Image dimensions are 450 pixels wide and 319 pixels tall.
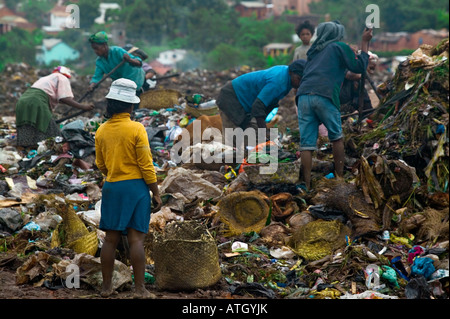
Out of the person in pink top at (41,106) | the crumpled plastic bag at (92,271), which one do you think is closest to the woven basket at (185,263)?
the crumpled plastic bag at (92,271)

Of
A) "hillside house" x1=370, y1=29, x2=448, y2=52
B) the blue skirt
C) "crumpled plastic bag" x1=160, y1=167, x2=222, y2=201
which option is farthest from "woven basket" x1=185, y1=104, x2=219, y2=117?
"hillside house" x1=370, y1=29, x2=448, y2=52

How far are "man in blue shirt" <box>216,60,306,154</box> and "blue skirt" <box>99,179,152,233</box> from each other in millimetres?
2870

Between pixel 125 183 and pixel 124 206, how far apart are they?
14cm

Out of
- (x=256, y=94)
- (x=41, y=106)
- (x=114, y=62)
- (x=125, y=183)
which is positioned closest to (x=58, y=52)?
(x=114, y=62)

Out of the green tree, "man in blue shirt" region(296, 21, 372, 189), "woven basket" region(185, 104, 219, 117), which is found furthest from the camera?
the green tree

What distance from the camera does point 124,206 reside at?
11.3 ft

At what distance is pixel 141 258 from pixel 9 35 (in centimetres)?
3888

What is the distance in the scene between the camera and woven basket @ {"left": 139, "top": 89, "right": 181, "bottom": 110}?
910 centimetres

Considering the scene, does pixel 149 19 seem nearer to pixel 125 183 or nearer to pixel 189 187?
pixel 189 187

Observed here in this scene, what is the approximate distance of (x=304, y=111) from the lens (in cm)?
538

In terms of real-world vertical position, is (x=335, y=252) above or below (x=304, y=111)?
below

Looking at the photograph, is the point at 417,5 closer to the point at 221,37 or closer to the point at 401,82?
the point at 221,37

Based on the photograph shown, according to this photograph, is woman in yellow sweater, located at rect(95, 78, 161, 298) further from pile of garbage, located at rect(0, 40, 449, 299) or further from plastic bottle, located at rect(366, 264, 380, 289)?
plastic bottle, located at rect(366, 264, 380, 289)
